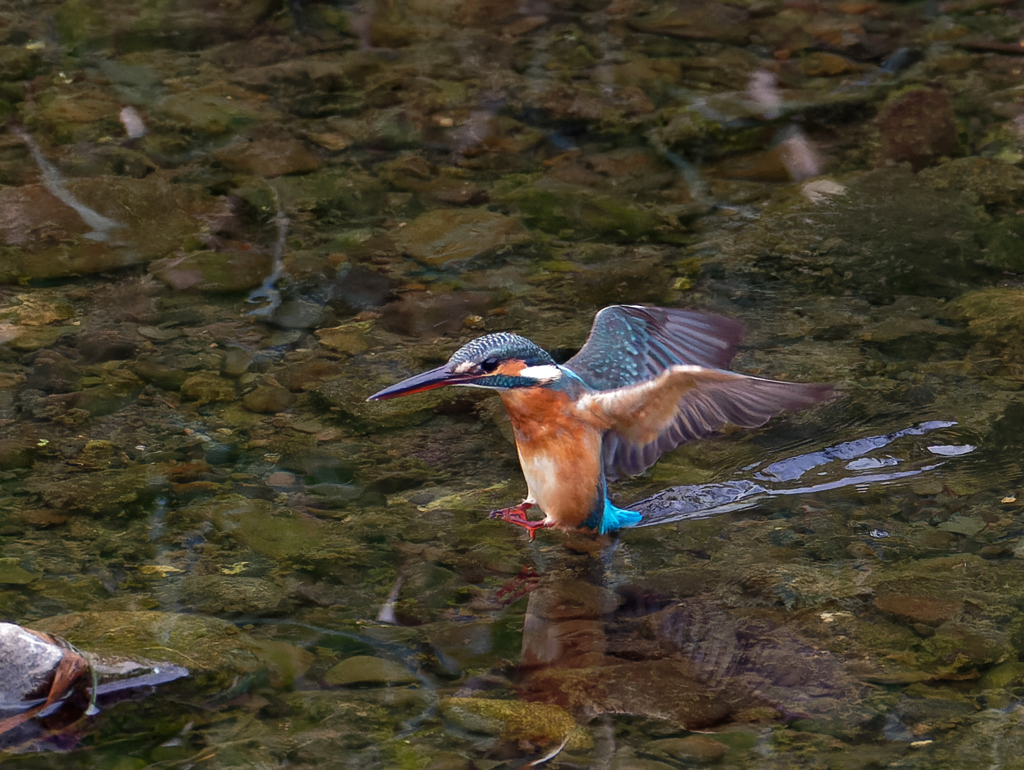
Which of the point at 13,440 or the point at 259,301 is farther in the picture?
the point at 259,301

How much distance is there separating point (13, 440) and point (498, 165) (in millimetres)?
3173

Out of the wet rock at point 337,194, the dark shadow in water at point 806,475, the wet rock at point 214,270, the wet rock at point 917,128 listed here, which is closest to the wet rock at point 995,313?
the dark shadow in water at point 806,475

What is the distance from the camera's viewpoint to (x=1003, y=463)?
425 cm

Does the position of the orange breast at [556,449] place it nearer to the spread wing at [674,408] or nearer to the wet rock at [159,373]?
the spread wing at [674,408]

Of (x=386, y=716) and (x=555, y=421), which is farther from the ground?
(x=555, y=421)

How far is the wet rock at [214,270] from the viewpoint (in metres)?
5.31

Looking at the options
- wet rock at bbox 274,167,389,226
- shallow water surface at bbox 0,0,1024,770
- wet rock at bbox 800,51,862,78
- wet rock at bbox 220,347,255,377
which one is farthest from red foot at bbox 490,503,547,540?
wet rock at bbox 800,51,862,78

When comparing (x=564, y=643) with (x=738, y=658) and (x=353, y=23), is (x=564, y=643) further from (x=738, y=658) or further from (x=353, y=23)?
(x=353, y=23)

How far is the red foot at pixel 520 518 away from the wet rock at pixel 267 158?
2.96 metres

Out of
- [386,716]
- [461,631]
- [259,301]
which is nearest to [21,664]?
[386,716]

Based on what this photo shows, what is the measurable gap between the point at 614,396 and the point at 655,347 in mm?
209

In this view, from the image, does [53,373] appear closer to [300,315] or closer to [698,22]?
[300,315]

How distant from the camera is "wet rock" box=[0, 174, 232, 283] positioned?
17.6 feet

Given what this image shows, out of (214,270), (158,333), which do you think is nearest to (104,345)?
(158,333)
